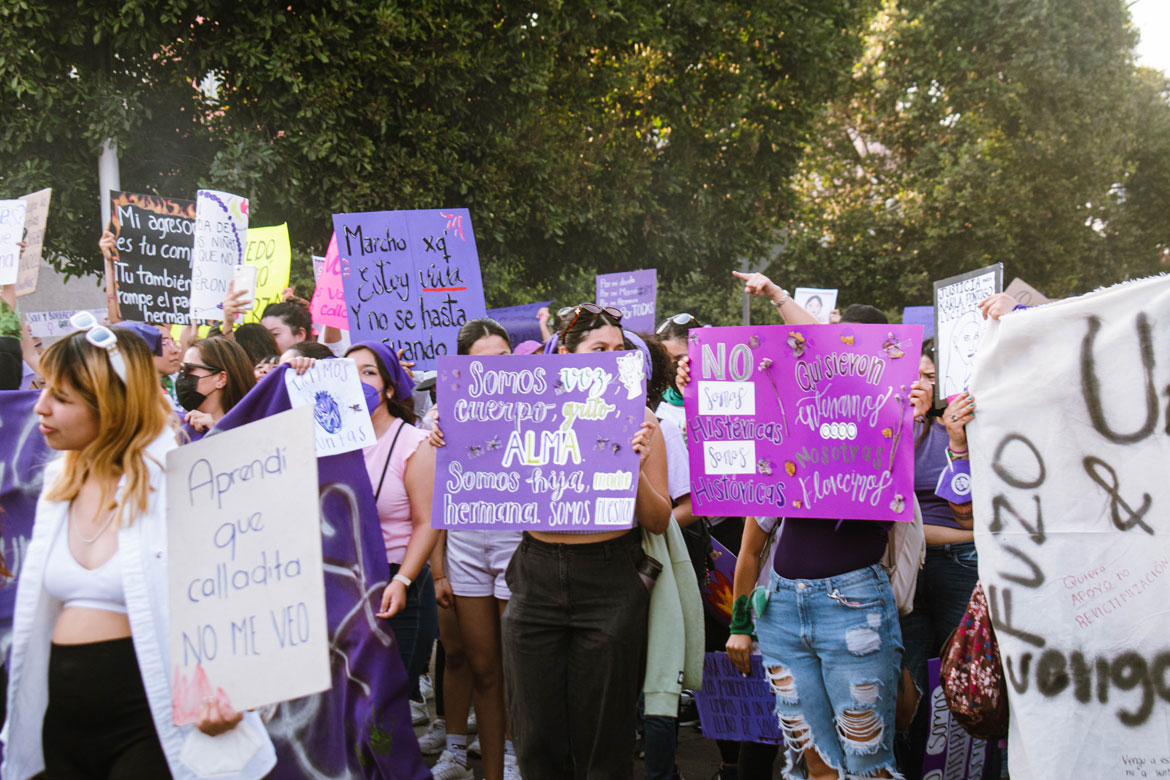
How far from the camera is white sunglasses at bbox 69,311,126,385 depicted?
2832 mm

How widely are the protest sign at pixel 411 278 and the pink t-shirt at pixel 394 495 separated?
4.66 ft

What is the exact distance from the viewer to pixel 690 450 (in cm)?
414

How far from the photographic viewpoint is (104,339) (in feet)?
9.28

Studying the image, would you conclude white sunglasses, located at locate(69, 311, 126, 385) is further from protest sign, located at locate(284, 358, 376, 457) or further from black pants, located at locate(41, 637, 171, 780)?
protest sign, located at locate(284, 358, 376, 457)

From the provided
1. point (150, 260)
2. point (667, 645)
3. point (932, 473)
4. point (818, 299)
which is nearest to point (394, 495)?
point (667, 645)

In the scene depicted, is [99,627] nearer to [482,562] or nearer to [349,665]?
[349,665]

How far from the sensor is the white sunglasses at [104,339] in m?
2.83

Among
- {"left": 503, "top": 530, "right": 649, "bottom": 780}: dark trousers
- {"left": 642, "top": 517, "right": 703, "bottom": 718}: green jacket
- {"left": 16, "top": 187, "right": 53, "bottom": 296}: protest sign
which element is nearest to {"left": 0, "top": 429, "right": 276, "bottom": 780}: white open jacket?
{"left": 503, "top": 530, "right": 649, "bottom": 780}: dark trousers

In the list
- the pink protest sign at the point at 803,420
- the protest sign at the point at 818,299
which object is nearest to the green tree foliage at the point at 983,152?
the protest sign at the point at 818,299

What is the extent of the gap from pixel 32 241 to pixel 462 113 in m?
7.66

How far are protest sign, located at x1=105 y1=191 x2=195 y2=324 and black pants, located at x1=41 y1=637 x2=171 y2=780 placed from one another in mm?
4142

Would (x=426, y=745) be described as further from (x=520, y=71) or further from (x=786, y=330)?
(x=520, y=71)

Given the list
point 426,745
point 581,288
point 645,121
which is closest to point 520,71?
point 645,121

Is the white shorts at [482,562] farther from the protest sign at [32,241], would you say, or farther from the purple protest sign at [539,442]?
the protest sign at [32,241]
